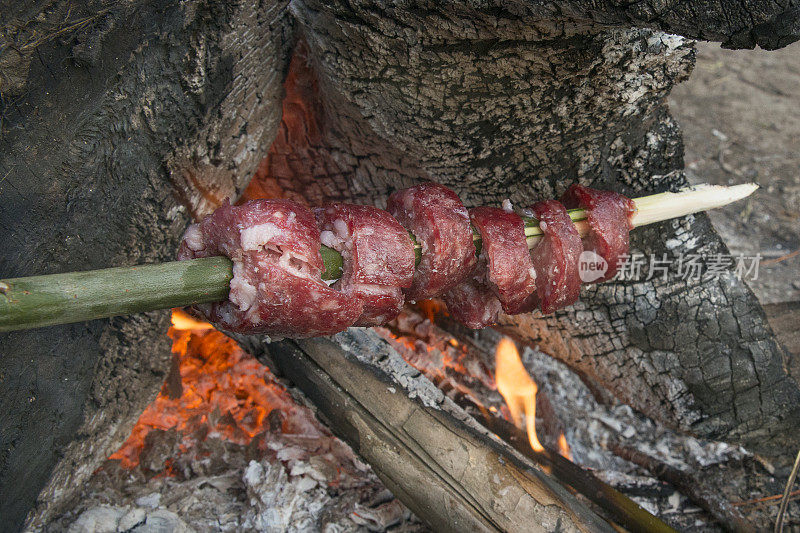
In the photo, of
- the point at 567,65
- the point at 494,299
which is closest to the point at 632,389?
the point at 494,299

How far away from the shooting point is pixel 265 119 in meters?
2.74

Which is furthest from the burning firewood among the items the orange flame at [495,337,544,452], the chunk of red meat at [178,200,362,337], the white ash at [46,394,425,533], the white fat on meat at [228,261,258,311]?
the orange flame at [495,337,544,452]

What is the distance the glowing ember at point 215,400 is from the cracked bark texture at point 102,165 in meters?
0.35

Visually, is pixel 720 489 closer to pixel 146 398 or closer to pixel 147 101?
pixel 146 398

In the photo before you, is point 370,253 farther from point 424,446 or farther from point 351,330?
point 424,446

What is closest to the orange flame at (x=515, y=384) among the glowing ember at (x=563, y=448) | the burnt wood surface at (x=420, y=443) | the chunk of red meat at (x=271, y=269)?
the glowing ember at (x=563, y=448)

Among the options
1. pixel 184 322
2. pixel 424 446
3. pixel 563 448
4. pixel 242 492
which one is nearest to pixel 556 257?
pixel 424 446

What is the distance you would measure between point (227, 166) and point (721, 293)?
2.62 m

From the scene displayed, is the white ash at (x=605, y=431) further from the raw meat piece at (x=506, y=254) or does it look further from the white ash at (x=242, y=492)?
the raw meat piece at (x=506, y=254)

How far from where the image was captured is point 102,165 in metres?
1.98

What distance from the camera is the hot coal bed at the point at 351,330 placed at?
188 centimetres

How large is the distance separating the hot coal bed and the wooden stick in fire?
18.9 inches

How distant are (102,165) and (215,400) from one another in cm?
161

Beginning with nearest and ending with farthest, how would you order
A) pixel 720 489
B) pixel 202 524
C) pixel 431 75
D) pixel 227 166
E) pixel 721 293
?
pixel 431 75 → pixel 202 524 → pixel 227 166 → pixel 721 293 → pixel 720 489
